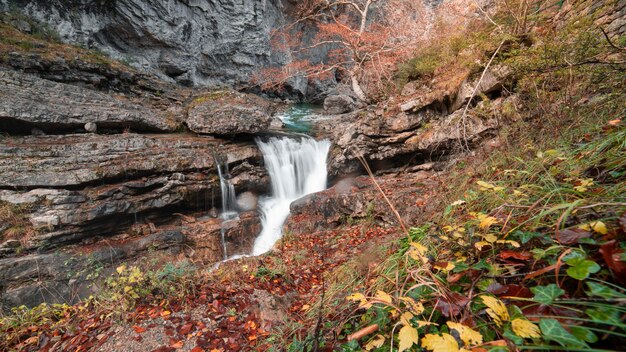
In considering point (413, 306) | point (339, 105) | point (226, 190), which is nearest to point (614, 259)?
point (413, 306)

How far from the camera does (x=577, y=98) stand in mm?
2932

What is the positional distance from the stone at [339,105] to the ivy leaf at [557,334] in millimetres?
16280

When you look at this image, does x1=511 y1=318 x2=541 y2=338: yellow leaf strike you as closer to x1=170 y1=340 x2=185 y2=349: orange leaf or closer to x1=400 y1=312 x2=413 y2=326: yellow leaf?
x1=400 y1=312 x2=413 y2=326: yellow leaf

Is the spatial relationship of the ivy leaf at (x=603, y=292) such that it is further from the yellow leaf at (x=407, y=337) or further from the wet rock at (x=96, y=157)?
the wet rock at (x=96, y=157)

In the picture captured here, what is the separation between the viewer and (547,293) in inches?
33.8

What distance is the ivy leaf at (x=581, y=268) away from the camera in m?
0.79

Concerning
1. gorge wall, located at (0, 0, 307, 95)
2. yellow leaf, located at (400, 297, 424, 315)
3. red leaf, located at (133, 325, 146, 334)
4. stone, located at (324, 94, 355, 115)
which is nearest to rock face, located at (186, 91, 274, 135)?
red leaf, located at (133, 325, 146, 334)

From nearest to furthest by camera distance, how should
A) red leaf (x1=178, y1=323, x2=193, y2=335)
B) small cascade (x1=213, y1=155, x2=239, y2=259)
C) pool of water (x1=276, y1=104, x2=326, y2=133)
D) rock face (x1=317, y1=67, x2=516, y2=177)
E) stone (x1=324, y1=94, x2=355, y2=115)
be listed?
red leaf (x1=178, y1=323, x2=193, y2=335) → rock face (x1=317, y1=67, x2=516, y2=177) → small cascade (x1=213, y1=155, x2=239, y2=259) → pool of water (x1=276, y1=104, x2=326, y2=133) → stone (x1=324, y1=94, x2=355, y2=115)

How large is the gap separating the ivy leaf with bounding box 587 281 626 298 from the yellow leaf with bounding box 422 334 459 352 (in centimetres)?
43

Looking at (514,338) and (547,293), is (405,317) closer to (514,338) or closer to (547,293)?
(514,338)

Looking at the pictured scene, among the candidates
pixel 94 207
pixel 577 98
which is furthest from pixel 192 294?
pixel 577 98

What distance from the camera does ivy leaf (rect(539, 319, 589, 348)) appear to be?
0.69 meters

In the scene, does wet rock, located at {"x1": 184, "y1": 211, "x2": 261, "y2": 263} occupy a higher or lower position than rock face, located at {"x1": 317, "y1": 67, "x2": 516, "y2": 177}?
lower

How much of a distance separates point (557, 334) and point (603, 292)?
0.62 ft
